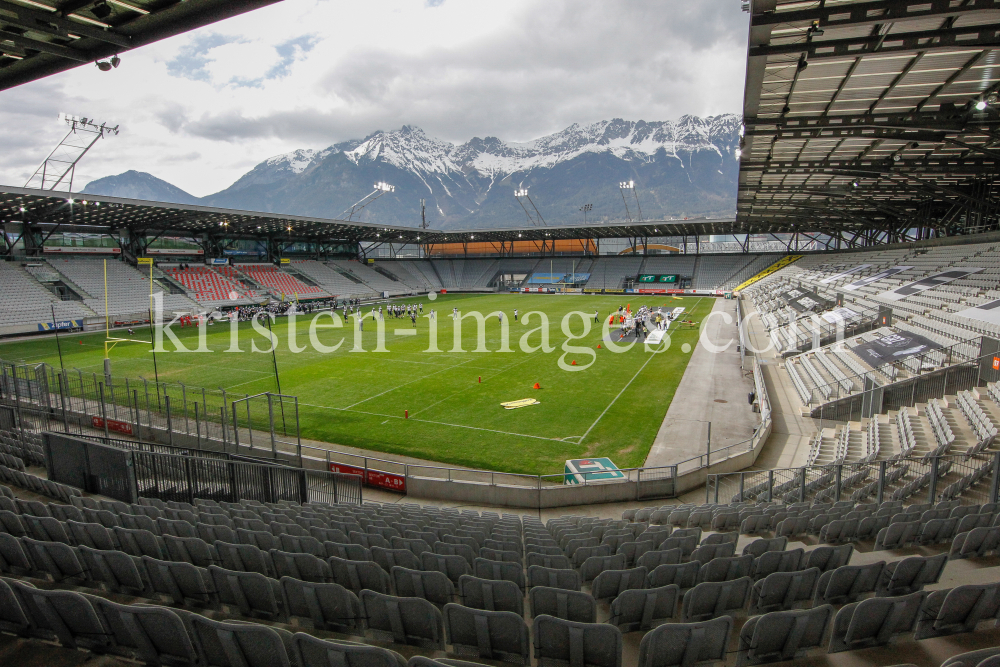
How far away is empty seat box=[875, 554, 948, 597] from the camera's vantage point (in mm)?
5156

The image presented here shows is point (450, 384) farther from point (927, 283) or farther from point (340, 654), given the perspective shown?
point (927, 283)

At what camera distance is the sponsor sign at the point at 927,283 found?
2616 cm

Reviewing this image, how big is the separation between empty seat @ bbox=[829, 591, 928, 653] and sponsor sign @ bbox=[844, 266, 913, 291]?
Answer: 3768 cm

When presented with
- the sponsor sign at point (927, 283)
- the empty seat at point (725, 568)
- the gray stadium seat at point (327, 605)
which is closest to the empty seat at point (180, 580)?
the gray stadium seat at point (327, 605)

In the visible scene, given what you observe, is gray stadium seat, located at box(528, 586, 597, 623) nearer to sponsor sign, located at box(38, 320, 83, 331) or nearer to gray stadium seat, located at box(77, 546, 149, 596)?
gray stadium seat, located at box(77, 546, 149, 596)

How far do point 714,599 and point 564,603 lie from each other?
60.3 inches

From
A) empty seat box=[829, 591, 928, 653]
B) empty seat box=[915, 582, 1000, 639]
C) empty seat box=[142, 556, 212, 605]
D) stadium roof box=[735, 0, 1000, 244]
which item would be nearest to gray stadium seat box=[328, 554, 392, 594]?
empty seat box=[142, 556, 212, 605]

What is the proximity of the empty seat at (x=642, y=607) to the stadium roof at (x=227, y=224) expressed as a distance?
167ft

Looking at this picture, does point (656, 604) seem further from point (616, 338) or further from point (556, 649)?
point (616, 338)

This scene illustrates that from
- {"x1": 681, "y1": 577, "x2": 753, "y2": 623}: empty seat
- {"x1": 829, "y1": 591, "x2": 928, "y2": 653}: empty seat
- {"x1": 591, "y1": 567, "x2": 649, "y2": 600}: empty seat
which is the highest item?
{"x1": 829, "y1": 591, "x2": 928, "y2": 653}: empty seat

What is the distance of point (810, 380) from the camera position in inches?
872

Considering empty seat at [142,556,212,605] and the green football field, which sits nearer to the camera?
empty seat at [142,556,212,605]

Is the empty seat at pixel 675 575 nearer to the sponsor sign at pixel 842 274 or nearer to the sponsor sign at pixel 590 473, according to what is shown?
the sponsor sign at pixel 590 473

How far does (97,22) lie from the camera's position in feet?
22.8
